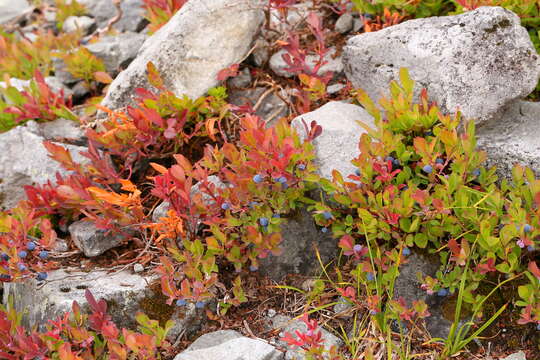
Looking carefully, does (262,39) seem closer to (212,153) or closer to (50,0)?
(212,153)

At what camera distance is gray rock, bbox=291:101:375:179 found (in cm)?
314

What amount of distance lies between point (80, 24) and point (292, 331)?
4410 millimetres

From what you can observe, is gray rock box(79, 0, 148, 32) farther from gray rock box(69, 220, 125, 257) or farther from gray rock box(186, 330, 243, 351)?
gray rock box(186, 330, 243, 351)

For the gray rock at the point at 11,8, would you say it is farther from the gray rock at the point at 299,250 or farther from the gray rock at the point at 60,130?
the gray rock at the point at 299,250

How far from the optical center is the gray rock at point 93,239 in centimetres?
323

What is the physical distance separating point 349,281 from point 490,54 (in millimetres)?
1540

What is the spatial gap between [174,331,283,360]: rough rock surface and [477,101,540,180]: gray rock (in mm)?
1582

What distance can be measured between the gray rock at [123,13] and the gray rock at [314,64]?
1.97 m

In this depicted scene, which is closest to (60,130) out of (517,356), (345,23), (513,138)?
(345,23)

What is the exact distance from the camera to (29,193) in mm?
3242

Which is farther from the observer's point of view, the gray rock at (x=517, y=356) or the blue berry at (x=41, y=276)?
the blue berry at (x=41, y=276)

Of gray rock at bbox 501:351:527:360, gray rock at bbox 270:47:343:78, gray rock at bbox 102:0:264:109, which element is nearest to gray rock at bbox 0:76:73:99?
gray rock at bbox 102:0:264:109

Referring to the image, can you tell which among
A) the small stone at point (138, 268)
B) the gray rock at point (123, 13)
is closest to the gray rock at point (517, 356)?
the small stone at point (138, 268)

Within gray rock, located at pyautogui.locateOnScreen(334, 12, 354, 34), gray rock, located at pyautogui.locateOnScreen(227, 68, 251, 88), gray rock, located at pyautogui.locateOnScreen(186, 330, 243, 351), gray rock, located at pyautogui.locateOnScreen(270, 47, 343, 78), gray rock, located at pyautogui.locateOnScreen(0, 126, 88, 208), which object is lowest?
gray rock, located at pyautogui.locateOnScreen(186, 330, 243, 351)
